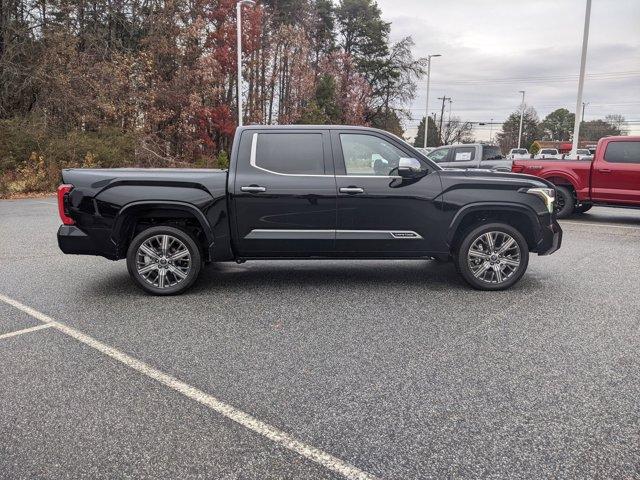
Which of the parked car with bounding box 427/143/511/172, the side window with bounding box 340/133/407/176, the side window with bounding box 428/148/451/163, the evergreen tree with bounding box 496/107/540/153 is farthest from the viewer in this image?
the evergreen tree with bounding box 496/107/540/153

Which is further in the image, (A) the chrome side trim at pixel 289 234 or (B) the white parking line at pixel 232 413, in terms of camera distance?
(A) the chrome side trim at pixel 289 234

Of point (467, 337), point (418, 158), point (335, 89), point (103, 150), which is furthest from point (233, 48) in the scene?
point (467, 337)

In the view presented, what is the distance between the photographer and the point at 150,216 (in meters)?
5.62

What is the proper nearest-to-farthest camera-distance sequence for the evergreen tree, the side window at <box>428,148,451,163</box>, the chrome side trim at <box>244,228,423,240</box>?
the chrome side trim at <box>244,228,423,240</box>
the side window at <box>428,148,451,163</box>
the evergreen tree

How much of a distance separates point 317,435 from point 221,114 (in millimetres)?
26691

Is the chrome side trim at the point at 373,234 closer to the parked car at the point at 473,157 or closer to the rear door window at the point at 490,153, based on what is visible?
the parked car at the point at 473,157

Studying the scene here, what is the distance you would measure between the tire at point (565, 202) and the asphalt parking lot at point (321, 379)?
5.88 meters

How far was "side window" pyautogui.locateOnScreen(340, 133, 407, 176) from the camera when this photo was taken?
18.8 ft

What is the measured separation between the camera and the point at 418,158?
229 inches

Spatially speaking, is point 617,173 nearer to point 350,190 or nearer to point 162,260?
point 350,190

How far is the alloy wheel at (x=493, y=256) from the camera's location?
5.83 meters

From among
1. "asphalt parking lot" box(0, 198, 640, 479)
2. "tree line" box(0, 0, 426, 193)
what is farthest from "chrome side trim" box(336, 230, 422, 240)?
"tree line" box(0, 0, 426, 193)

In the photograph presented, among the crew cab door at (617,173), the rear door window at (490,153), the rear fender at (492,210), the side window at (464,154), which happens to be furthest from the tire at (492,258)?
the rear door window at (490,153)

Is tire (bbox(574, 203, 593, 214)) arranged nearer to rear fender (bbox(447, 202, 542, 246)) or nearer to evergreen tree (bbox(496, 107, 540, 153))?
rear fender (bbox(447, 202, 542, 246))
